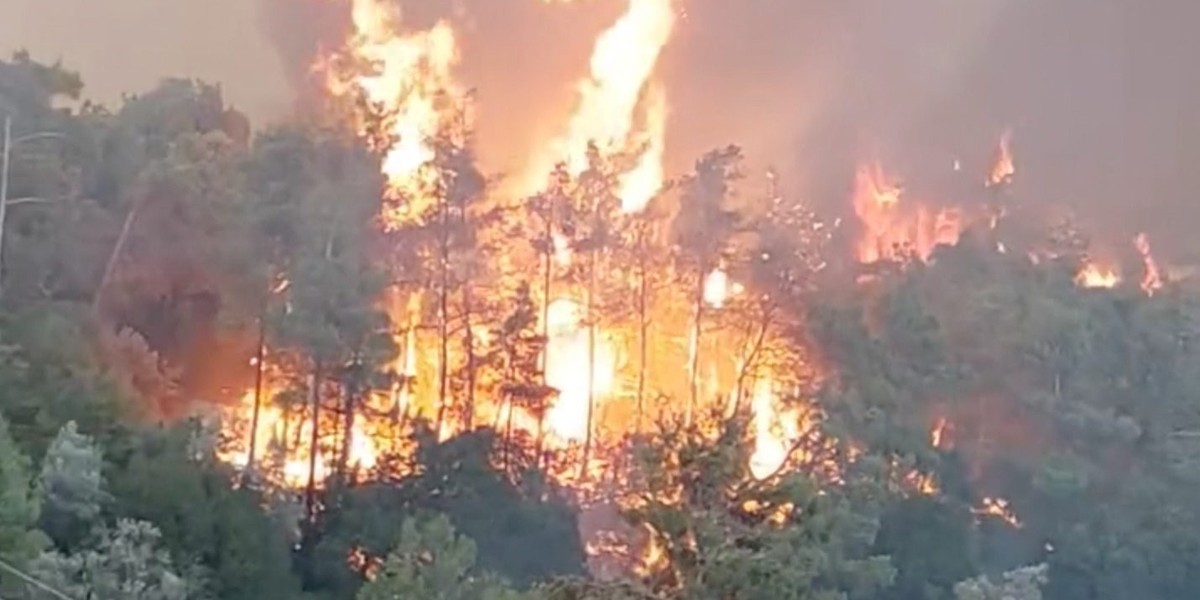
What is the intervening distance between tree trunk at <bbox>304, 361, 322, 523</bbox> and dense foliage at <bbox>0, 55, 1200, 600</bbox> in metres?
0.07

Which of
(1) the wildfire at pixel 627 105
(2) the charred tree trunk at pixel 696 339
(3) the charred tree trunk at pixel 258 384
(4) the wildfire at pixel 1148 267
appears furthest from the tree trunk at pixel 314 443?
(4) the wildfire at pixel 1148 267

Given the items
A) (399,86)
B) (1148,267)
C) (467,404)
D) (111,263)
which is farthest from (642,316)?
(1148,267)

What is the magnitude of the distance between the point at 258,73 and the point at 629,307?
749 cm

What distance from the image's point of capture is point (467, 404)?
82.2 feet

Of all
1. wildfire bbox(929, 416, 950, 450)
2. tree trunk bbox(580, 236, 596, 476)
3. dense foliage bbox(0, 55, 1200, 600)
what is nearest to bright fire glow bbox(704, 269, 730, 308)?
dense foliage bbox(0, 55, 1200, 600)

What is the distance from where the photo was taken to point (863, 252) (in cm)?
3372

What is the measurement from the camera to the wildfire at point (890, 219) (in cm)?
3481

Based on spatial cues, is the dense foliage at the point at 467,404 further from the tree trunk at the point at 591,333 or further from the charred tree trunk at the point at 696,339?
the charred tree trunk at the point at 696,339

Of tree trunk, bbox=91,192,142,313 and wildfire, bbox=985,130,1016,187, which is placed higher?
wildfire, bbox=985,130,1016,187

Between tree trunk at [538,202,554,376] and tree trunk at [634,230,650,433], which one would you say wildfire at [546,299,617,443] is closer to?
tree trunk at [538,202,554,376]

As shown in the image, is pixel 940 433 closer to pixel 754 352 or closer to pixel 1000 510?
pixel 1000 510

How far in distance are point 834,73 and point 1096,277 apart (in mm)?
7612

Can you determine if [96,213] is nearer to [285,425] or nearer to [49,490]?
[285,425]

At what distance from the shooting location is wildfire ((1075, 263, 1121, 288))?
31953mm
